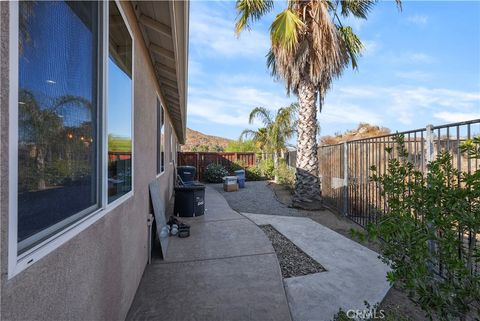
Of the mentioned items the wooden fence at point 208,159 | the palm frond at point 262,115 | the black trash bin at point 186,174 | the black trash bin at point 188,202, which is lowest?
the black trash bin at point 188,202

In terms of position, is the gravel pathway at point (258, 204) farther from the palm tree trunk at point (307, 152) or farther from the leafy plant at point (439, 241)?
the leafy plant at point (439, 241)

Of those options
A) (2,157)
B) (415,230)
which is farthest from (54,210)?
(415,230)

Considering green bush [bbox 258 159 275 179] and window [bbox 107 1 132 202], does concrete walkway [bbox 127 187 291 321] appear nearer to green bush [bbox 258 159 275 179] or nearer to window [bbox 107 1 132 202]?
window [bbox 107 1 132 202]

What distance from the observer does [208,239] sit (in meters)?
5.35

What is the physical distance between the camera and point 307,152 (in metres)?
9.10

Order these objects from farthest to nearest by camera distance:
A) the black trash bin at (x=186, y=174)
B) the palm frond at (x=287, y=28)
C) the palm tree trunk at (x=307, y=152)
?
1. the black trash bin at (x=186, y=174)
2. the palm tree trunk at (x=307, y=152)
3. the palm frond at (x=287, y=28)

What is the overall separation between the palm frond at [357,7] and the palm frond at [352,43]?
46 centimetres

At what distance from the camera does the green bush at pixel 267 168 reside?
18.5 m

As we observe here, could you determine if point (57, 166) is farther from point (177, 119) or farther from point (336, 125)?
point (336, 125)

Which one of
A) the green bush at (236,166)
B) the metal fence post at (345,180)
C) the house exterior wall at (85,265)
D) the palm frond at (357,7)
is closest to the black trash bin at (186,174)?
the green bush at (236,166)

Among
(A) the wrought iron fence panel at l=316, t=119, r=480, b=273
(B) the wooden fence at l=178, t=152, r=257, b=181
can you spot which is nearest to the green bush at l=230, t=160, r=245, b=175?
(B) the wooden fence at l=178, t=152, r=257, b=181

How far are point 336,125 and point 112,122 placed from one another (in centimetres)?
A: 2580

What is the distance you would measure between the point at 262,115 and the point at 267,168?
3590 mm

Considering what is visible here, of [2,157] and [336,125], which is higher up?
[336,125]
